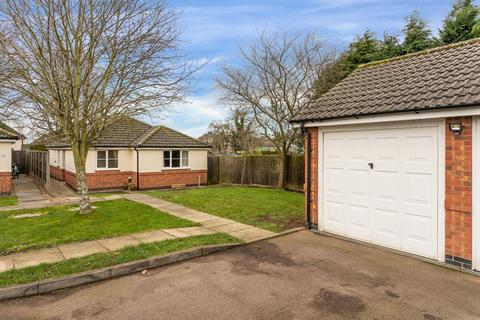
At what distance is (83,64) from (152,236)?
5.43m

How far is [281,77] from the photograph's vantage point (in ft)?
56.8

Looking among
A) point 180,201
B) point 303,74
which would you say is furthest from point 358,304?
point 303,74

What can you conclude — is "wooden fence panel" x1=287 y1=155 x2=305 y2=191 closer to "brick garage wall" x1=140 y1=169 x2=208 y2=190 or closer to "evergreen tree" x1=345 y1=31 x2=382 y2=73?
"brick garage wall" x1=140 y1=169 x2=208 y2=190

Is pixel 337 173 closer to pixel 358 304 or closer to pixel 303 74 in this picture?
pixel 358 304

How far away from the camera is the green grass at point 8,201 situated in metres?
11.9

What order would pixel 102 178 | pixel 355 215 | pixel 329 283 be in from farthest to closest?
1. pixel 102 178
2. pixel 355 215
3. pixel 329 283

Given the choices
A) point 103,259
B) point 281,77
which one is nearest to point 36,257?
point 103,259

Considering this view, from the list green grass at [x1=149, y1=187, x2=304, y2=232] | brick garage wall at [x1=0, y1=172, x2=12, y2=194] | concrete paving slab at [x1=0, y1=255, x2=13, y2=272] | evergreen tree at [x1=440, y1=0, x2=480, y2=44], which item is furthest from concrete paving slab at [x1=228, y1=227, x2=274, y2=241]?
evergreen tree at [x1=440, y1=0, x2=480, y2=44]

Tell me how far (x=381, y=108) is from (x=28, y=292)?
6931 mm

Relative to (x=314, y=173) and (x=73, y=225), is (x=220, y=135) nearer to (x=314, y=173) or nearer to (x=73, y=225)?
(x=73, y=225)

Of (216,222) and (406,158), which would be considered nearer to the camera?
(406,158)

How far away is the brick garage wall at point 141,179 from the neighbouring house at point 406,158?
11.4 metres

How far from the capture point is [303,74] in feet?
56.7

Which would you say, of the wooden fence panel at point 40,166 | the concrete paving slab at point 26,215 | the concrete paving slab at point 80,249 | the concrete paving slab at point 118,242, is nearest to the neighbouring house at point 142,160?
the wooden fence panel at point 40,166
